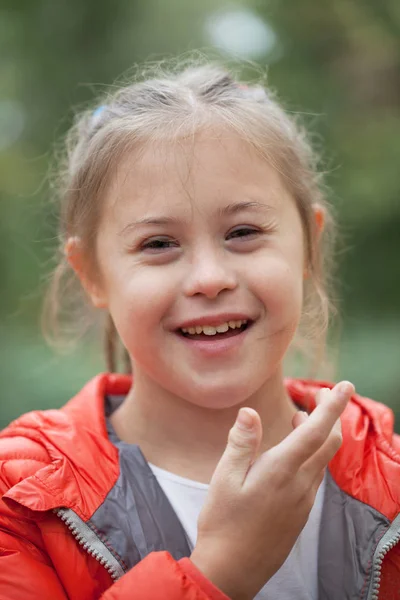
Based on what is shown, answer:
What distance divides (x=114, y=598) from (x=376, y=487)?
0.76m

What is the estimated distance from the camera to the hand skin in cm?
151

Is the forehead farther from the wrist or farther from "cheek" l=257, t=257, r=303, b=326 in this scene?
the wrist

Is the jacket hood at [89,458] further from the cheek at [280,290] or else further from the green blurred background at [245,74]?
the green blurred background at [245,74]

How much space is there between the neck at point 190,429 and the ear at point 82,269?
30 cm

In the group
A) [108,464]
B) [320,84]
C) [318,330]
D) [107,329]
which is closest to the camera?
[108,464]

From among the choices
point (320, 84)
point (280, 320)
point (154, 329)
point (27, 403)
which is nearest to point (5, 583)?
point (154, 329)

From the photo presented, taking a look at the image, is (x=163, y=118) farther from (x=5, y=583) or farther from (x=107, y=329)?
(x=5, y=583)

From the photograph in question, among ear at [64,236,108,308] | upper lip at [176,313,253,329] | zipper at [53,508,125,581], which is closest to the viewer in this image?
zipper at [53,508,125,581]

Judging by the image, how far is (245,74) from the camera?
5645 mm

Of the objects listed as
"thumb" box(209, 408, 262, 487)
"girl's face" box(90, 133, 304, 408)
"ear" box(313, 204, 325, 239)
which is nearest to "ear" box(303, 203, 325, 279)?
"ear" box(313, 204, 325, 239)

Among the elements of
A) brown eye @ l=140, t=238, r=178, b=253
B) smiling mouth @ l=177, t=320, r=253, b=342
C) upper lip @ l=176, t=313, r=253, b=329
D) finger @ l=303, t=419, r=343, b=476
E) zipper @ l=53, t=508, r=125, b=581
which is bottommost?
zipper @ l=53, t=508, r=125, b=581

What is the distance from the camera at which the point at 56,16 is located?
6.25m

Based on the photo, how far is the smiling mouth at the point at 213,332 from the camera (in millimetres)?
1818

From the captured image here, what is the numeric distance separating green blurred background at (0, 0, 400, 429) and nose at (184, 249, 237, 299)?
11.6ft
